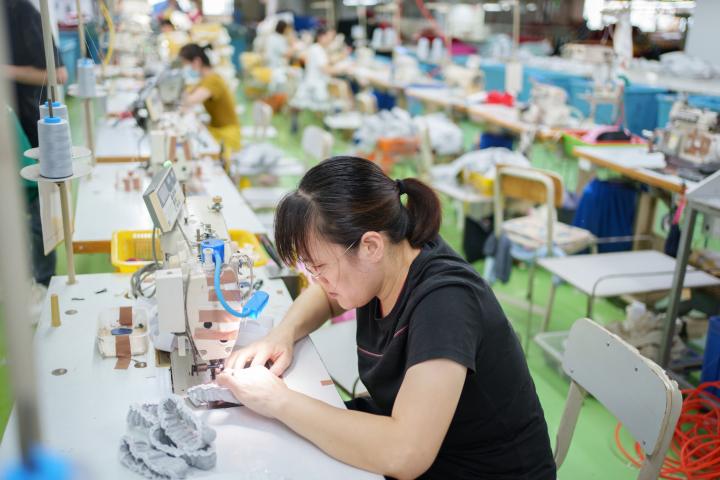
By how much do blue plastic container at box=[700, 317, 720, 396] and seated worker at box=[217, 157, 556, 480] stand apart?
1518 mm

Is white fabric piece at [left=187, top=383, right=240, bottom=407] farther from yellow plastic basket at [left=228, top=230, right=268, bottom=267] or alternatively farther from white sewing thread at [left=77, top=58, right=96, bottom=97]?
white sewing thread at [left=77, top=58, right=96, bottom=97]

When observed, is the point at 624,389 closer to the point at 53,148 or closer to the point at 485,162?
the point at 53,148

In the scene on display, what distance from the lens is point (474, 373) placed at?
1.21m

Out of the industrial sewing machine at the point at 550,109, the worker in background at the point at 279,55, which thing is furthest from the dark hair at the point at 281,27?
the industrial sewing machine at the point at 550,109

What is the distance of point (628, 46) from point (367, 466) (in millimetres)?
3697

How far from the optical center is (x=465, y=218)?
3924 millimetres

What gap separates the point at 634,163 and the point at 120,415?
2884mm

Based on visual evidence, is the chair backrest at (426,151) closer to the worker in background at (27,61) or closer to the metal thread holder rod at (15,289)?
the worker in background at (27,61)

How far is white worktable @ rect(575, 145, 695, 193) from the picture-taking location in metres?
3.05

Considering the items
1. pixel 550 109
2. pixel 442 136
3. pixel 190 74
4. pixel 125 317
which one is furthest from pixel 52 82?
pixel 190 74

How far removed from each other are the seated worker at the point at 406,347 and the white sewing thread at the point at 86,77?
1925mm

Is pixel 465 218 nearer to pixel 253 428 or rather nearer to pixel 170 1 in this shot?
pixel 253 428

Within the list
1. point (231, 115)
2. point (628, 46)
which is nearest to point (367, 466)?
point (628, 46)

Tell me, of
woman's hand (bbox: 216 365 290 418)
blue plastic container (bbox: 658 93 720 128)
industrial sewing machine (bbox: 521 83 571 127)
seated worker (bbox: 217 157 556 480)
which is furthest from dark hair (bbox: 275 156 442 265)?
blue plastic container (bbox: 658 93 720 128)
